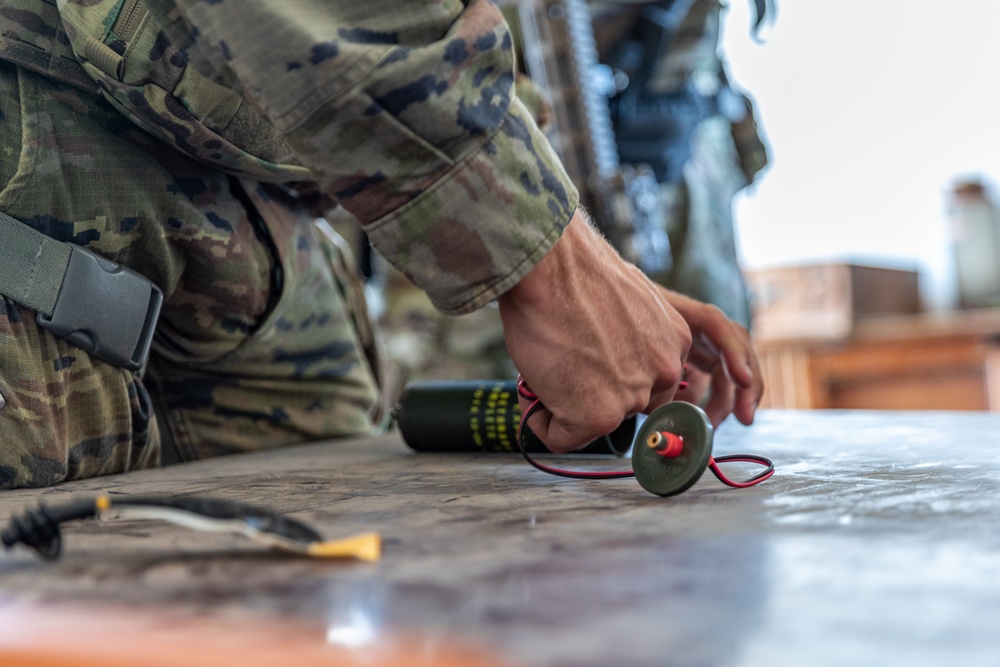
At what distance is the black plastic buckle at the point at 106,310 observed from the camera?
769 millimetres

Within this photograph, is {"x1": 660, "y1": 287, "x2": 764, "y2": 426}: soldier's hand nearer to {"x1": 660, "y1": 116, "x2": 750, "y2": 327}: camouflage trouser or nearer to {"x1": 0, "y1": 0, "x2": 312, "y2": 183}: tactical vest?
{"x1": 0, "y1": 0, "x2": 312, "y2": 183}: tactical vest

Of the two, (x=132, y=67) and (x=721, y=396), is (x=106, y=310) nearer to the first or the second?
(x=132, y=67)

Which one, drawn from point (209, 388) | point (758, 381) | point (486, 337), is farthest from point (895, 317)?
point (209, 388)

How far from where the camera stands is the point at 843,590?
0.34 metres

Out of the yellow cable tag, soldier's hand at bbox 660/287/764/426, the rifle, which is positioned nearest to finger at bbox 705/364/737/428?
soldier's hand at bbox 660/287/764/426

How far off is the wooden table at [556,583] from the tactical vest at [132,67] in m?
0.35

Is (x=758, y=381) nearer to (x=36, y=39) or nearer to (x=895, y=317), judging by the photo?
(x=36, y=39)

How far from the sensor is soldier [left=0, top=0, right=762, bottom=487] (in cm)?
58

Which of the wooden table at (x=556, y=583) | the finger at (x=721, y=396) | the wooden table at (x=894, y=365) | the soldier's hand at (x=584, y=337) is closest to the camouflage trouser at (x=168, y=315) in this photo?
the wooden table at (x=556, y=583)

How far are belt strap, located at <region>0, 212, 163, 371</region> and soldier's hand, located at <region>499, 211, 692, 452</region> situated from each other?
1.20ft

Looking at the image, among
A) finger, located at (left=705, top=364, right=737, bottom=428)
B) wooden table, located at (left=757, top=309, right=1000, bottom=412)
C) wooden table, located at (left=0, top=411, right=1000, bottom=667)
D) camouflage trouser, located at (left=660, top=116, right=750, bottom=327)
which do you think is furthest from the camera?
wooden table, located at (left=757, top=309, right=1000, bottom=412)

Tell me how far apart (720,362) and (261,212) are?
53 cm

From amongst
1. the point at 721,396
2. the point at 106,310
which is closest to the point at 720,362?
the point at 721,396

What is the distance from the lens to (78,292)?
77cm
